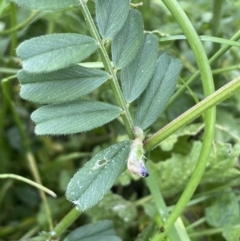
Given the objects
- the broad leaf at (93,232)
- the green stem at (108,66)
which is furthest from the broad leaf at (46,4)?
the broad leaf at (93,232)

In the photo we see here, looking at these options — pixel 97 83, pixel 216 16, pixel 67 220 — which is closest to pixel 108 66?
pixel 97 83

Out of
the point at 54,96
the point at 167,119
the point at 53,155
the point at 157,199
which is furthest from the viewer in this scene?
the point at 53,155

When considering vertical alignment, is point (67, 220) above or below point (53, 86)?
below

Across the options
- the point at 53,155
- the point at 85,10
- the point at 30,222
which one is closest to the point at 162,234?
the point at 85,10

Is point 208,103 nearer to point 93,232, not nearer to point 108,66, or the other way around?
point 108,66

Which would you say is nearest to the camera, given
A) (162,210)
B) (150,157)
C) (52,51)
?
(52,51)

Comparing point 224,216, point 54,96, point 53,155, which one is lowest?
point 224,216

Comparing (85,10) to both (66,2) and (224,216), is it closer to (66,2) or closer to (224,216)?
(66,2)
